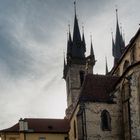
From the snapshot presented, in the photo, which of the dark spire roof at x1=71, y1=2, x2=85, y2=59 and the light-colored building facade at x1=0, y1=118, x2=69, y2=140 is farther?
the dark spire roof at x1=71, y1=2, x2=85, y2=59

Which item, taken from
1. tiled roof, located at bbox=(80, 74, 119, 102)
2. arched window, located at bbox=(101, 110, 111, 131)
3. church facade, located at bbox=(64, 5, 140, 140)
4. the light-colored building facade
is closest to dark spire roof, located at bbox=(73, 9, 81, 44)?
the light-colored building facade

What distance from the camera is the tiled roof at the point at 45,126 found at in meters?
49.2

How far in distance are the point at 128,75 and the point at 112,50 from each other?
2827 centimetres

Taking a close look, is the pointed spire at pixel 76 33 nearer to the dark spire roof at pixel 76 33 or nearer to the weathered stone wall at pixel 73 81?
the dark spire roof at pixel 76 33

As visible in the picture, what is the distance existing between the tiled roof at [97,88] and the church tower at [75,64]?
69.5 ft

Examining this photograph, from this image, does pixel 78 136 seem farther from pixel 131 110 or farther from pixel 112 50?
pixel 112 50

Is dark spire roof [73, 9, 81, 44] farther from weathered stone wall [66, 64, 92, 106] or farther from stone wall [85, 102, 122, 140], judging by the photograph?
stone wall [85, 102, 122, 140]

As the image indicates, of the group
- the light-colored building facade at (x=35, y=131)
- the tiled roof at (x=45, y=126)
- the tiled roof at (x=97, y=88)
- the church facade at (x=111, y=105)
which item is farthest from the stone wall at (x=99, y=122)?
the tiled roof at (x=45, y=126)

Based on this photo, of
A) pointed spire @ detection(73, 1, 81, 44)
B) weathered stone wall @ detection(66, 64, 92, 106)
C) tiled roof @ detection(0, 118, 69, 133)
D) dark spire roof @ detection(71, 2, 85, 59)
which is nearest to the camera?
tiled roof @ detection(0, 118, 69, 133)

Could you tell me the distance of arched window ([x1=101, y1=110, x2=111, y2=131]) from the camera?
3872cm

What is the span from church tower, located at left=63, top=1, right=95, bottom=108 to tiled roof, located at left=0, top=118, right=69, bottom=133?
1191 centimetres

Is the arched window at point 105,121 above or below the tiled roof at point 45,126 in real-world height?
above

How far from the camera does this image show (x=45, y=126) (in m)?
50.2

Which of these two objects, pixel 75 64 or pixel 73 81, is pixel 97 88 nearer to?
pixel 73 81
